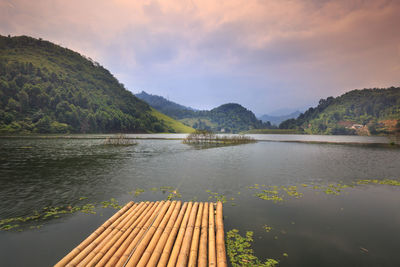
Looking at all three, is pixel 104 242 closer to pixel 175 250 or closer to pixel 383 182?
pixel 175 250

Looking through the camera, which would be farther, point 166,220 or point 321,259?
point 166,220

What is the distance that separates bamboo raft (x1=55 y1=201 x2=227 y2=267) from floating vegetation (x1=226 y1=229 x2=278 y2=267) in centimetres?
153

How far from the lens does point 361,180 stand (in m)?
27.5

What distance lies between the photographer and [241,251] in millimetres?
10844

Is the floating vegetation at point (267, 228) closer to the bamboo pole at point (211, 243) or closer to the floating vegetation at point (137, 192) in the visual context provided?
the bamboo pole at point (211, 243)

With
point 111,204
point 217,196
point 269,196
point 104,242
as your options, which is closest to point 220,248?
point 104,242

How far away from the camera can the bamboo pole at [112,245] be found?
7.69m

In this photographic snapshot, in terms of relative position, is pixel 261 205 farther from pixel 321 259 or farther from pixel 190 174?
pixel 190 174

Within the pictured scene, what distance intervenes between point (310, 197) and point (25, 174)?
40511 millimetres

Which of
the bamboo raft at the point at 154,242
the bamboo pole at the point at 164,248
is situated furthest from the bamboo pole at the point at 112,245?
the bamboo pole at the point at 164,248

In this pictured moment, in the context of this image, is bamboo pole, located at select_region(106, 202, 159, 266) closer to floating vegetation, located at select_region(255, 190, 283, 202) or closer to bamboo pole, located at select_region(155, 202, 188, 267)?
bamboo pole, located at select_region(155, 202, 188, 267)

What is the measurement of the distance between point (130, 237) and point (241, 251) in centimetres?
650

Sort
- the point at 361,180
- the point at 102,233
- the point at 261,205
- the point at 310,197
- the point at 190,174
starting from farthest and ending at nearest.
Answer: the point at 190,174 → the point at 361,180 → the point at 310,197 → the point at 261,205 → the point at 102,233

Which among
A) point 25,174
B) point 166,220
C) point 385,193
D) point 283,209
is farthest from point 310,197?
point 25,174
